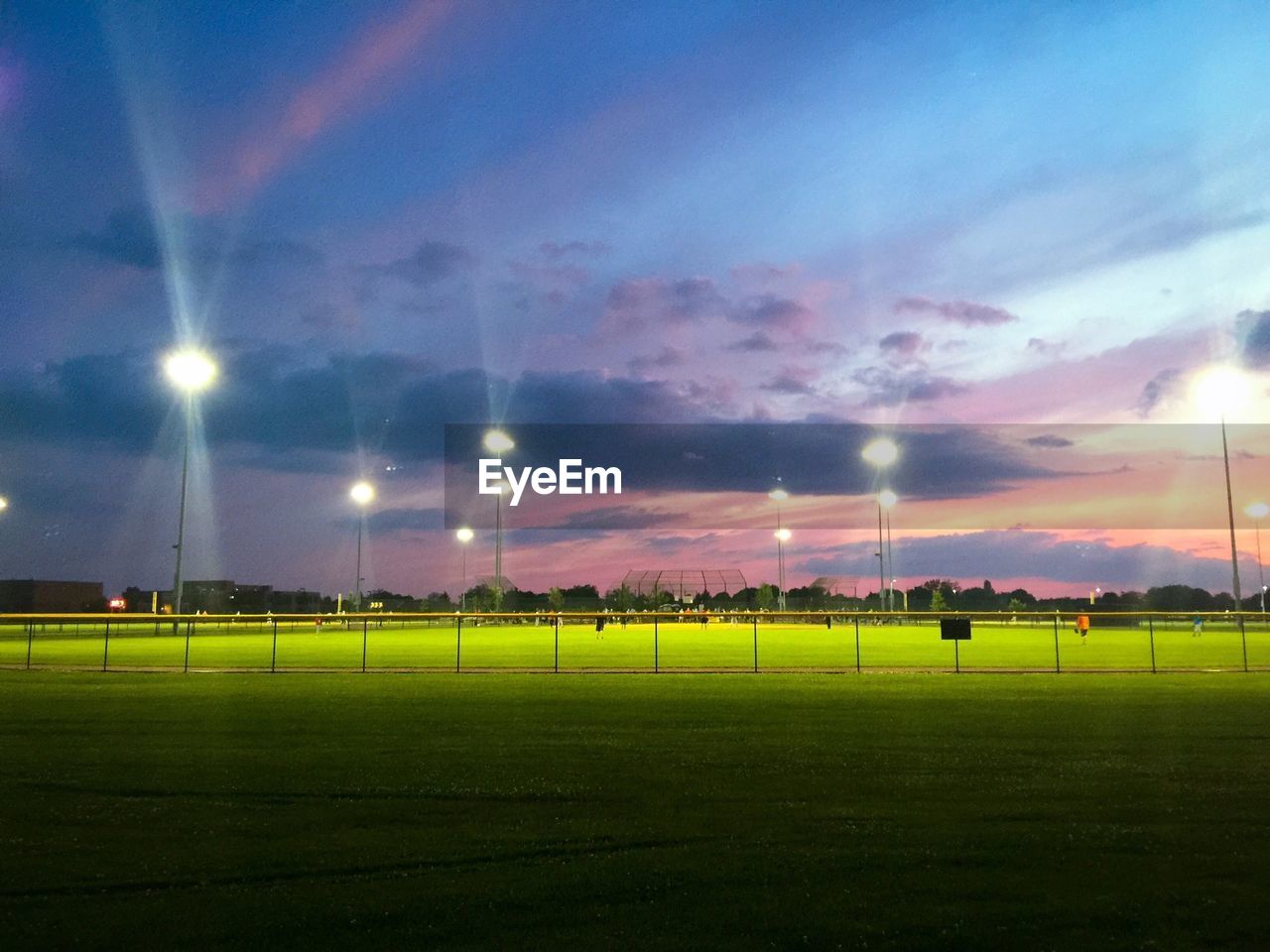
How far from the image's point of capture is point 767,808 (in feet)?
26.1

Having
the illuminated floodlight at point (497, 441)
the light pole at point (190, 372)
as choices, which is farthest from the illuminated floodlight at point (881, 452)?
the light pole at point (190, 372)

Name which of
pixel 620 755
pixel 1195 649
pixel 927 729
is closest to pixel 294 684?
pixel 620 755

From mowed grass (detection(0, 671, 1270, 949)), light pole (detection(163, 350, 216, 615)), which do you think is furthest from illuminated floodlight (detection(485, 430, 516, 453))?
mowed grass (detection(0, 671, 1270, 949))

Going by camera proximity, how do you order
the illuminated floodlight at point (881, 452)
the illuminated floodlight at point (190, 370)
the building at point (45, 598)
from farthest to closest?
the building at point (45, 598) < the illuminated floodlight at point (881, 452) < the illuminated floodlight at point (190, 370)

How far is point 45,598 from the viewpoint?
332 feet

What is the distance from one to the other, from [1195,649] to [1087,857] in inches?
1373

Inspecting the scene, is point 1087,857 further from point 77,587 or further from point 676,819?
point 77,587

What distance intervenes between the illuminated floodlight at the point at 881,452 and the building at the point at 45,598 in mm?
77104

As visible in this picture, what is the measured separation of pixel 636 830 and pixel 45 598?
4456 inches

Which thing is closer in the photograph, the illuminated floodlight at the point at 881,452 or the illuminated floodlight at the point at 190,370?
the illuminated floodlight at the point at 190,370

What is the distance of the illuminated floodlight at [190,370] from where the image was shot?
41.4 meters

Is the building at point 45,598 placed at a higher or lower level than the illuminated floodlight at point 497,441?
lower

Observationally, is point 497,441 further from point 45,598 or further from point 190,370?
point 45,598

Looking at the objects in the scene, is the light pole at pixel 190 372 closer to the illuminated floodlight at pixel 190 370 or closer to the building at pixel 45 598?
the illuminated floodlight at pixel 190 370
